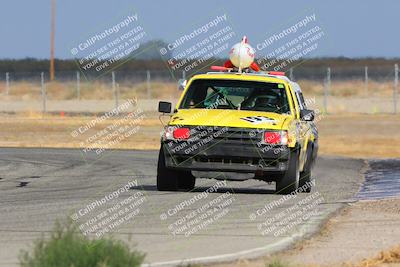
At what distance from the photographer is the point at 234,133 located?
59.1ft

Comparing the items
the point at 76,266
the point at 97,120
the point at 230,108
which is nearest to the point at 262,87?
the point at 230,108

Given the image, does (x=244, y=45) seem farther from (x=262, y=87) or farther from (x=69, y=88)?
(x=69, y=88)

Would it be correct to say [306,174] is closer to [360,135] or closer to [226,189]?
[226,189]

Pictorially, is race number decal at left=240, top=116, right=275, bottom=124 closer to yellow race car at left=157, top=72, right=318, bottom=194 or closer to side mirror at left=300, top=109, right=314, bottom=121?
yellow race car at left=157, top=72, right=318, bottom=194

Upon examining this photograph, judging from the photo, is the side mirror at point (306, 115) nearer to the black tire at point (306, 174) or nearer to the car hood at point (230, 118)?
the car hood at point (230, 118)

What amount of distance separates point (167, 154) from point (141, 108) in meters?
39.4

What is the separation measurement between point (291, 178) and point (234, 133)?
118cm

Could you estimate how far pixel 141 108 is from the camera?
57500 millimetres

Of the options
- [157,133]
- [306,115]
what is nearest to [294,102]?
[306,115]

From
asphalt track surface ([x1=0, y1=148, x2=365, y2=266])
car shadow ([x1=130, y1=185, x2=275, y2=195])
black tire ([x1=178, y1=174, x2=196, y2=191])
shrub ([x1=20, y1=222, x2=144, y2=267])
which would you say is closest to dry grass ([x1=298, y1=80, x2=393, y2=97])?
asphalt track surface ([x1=0, y1=148, x2=365, y2=266])

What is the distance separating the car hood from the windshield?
34 centimetres

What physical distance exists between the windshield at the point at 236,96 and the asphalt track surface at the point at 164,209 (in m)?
1.37

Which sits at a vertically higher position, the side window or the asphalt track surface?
the side window

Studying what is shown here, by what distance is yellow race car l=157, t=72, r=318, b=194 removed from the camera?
59.1 feet
